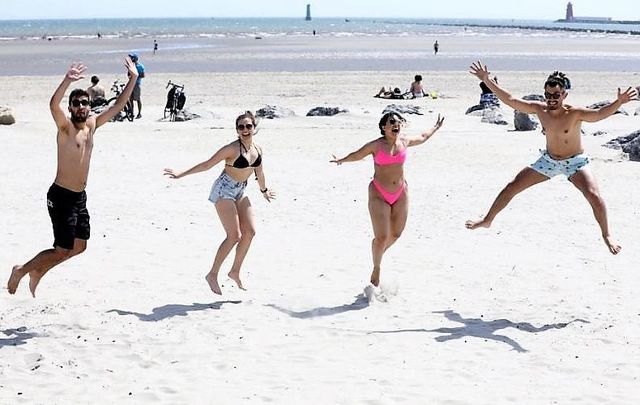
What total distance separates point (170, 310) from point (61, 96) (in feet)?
6.70

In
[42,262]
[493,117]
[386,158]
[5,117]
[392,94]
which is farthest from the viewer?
[392,94]

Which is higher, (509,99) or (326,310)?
(509,99)

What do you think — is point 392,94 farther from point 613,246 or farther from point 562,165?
point 613,246

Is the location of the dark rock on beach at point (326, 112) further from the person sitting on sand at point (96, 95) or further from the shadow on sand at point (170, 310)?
the shadow on sand at point (170, 310)

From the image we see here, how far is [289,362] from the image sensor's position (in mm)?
6066

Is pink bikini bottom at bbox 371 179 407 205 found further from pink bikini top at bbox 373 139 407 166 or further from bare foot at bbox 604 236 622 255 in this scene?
bare foot at bbox 604 236 622 255


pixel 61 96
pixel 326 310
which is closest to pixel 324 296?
pixel 326 310

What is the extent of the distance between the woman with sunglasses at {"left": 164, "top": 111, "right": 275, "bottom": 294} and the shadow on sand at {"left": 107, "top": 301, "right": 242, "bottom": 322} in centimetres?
17

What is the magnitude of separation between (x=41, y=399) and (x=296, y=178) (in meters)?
8.39

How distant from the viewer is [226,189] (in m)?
7.49

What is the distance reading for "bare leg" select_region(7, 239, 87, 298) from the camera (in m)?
6.72

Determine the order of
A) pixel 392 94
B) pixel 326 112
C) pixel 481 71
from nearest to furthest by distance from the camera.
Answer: pixel 481 71 → pixel 326 112 → pixel 392 94

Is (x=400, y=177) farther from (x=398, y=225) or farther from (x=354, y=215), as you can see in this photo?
(x=354, y=215)

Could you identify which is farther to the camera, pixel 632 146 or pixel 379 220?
pixel 632 146
